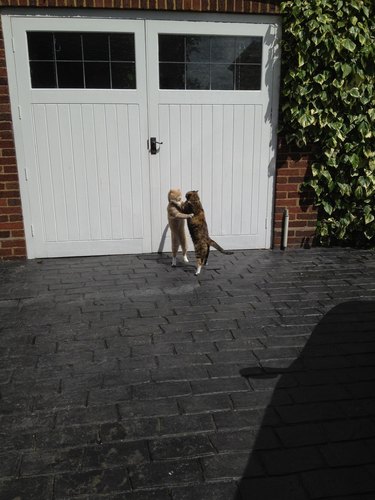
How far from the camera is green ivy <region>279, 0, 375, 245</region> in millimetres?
4711

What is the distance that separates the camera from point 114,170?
16.4 ft

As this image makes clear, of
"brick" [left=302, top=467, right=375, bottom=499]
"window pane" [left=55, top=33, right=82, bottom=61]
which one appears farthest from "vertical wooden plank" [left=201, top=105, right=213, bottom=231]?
"brick" [left=302, top=467, right=375, bottom=499]

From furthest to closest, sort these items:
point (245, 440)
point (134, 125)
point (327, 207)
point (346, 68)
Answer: point (327, 207) < point (134, 125) < point (346, 68) < point (245, 440)

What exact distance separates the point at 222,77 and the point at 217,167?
3.26 feet

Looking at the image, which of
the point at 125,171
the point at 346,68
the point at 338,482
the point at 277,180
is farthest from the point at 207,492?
the point at 346,68

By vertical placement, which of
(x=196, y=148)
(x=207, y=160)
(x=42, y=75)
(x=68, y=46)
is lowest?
(x=207, y=160)

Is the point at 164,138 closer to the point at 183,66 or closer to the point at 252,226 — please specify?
the point at 183,66

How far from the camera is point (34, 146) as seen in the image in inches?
188

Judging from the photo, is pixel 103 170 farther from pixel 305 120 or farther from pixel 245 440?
pixel 245 440

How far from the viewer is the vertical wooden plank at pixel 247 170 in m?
5.08

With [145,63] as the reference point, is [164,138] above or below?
below

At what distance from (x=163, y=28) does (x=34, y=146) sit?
1.86 metres

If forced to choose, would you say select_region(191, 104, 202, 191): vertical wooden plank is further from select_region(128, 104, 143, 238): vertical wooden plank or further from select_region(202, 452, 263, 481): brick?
select_region(202, 452, 263, 481): brick

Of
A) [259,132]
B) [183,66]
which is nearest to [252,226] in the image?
[259,132]
